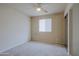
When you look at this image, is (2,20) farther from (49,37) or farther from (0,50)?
(49,37)

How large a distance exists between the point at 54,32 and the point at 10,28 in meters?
3.00

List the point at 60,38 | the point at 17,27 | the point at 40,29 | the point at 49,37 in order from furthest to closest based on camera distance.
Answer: the point at 40,29, the point at 49,37, the point at 60,38, the point at 17,27

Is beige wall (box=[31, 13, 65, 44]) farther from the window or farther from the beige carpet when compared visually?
the beige carpet

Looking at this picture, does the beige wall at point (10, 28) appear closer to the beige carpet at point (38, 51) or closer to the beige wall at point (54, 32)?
the beige carpet at point (38, 51)

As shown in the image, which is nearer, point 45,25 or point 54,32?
point 54,32

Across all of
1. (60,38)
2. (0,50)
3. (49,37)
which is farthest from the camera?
(49,37)

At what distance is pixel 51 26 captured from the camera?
6879 mm

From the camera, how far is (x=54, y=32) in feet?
22.1

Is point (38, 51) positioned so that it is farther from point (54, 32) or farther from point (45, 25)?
point (45, 25)

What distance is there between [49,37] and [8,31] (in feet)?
10.1

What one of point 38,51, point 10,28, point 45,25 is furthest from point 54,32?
point 10,28

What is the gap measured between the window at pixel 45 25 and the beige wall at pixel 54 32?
22 cm

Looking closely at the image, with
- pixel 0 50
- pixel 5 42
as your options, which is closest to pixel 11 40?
pixel 5 42

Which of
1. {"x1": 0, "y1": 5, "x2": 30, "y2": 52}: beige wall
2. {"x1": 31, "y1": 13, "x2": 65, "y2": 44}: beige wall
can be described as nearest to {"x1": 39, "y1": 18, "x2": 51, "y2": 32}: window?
{"x1": 31, "y1": 13, "x2": 65, "y2": 44}: beige wall
